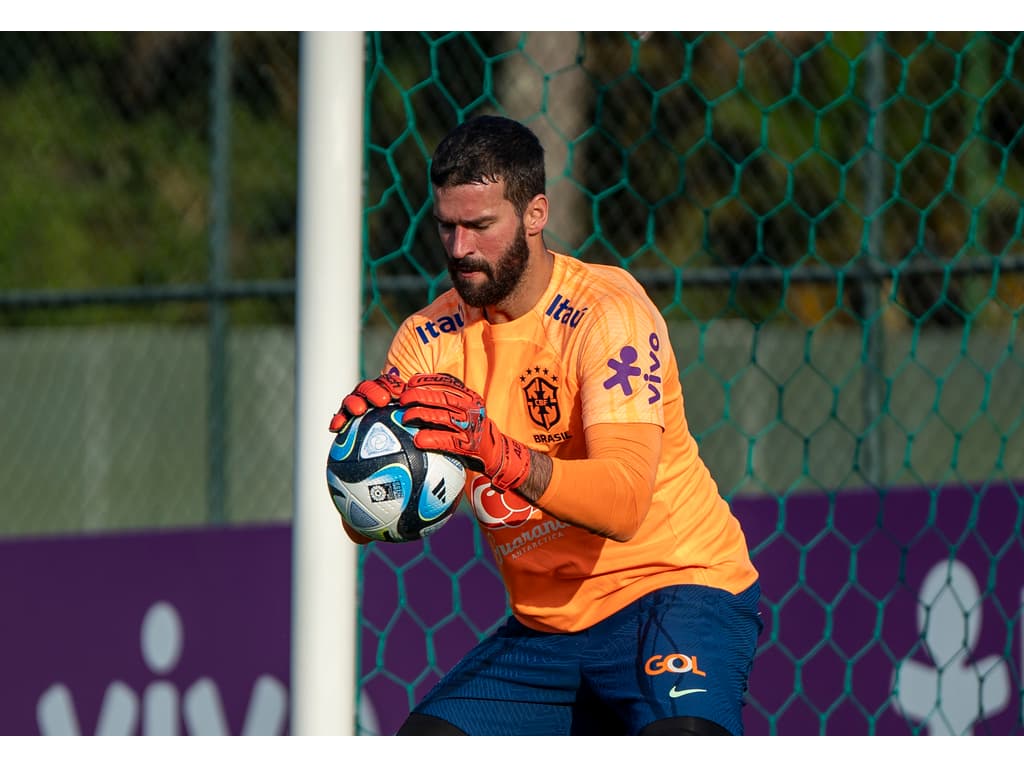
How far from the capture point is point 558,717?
362 cm

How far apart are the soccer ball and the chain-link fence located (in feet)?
5.26

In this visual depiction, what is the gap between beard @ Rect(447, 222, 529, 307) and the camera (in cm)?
324

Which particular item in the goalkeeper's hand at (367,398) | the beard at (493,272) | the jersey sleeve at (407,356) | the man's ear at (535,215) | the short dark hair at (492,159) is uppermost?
the short dark hair at (492,159)

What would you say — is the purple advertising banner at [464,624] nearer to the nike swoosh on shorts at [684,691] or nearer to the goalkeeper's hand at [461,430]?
the nike swoosh on shorts at [684,691]

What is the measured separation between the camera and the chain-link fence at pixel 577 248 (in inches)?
236

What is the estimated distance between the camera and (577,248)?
8.52 metres

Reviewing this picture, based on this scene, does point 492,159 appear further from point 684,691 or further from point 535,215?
point 684,691

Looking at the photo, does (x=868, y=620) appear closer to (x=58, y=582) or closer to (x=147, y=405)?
(x=58, y=582)

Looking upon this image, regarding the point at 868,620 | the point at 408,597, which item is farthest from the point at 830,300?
the point at 408,597

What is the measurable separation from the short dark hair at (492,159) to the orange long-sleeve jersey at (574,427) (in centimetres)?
25

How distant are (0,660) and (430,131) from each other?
17.2 ft

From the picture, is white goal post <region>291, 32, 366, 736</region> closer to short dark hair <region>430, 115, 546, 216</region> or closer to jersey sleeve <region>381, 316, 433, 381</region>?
jersey sleeve <region>381, 316, 433, 381</region>

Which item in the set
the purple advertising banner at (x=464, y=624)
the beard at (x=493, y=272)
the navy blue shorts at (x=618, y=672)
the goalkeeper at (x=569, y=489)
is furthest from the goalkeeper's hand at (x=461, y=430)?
the purple advertising banner at (x=464, y=624)

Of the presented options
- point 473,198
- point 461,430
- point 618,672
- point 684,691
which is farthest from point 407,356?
point 684,691
